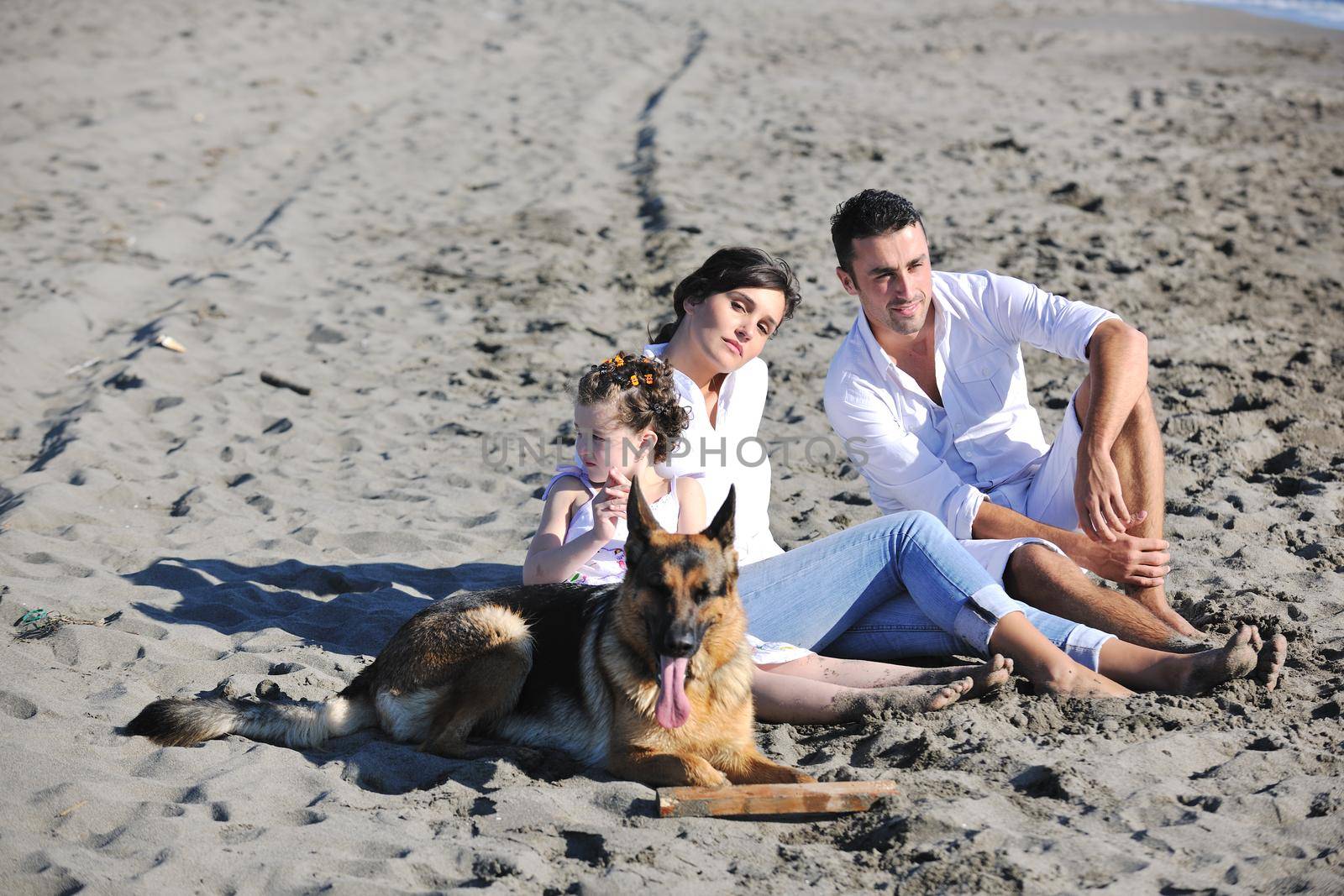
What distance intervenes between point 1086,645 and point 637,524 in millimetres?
1768

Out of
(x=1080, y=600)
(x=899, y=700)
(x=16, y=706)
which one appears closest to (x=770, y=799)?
(x=899, y=700)

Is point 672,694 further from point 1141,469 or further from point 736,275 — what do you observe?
point 1141,469

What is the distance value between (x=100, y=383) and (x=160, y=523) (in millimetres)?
2422

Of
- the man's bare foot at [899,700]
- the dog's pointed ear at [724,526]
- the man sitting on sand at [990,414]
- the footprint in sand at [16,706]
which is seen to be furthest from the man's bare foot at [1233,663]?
the footprint in sand at [16,706]

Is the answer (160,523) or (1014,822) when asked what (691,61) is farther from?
(1014,822)

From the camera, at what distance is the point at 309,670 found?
15.1 feet

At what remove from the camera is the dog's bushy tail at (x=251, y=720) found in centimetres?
383

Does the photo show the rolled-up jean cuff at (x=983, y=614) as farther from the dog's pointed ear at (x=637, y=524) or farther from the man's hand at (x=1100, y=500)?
the dog's pointed ear at (x=637, y=524)

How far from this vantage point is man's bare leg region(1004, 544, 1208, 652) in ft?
13.7

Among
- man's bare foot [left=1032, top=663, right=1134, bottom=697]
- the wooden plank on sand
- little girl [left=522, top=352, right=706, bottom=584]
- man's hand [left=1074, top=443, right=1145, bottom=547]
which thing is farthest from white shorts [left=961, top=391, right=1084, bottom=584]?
the wooden plank on sand

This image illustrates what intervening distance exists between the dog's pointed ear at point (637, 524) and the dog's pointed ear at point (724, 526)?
195mm

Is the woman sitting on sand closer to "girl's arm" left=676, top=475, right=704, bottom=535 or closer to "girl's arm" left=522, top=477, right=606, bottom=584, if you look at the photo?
"girl's arm" left=676, top=475, right=704, bottom=535

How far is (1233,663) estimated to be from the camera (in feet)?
12.8

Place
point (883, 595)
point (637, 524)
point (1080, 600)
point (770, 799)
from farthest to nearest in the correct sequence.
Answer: point (883, 595), point (1080, 600), point (637, 524), point (770, 799)
